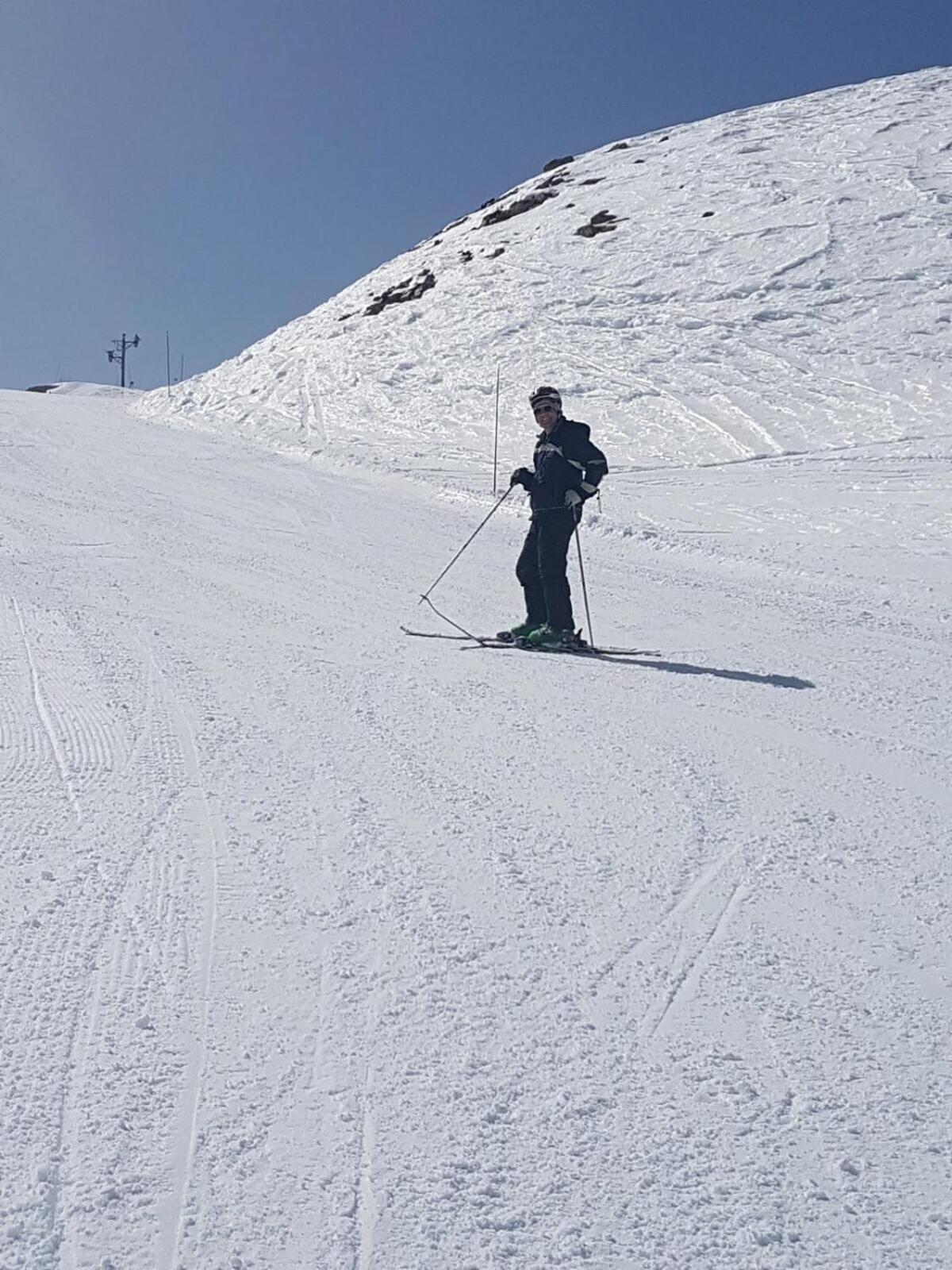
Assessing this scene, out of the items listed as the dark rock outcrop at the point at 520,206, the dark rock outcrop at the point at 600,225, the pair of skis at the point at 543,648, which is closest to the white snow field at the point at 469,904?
the pair of skis at the point at 543,648

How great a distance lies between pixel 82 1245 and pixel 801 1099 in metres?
1.77

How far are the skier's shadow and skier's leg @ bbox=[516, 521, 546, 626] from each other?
33.8 inches

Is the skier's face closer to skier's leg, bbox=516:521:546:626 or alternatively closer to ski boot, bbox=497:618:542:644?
skier's leg, bbox=516:521:546:626

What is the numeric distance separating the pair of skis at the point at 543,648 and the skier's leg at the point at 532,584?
1.22 feet

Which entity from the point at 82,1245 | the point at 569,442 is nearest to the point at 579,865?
the point at 82,1245

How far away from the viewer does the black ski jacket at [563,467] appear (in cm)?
838

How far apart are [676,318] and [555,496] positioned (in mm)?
22184

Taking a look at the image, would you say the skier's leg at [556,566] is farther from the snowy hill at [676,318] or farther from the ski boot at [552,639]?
the snowy hill at [676,318]

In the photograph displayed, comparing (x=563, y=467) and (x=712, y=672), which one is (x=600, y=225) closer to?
(x=563, y=467)

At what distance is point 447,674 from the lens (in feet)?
24.3

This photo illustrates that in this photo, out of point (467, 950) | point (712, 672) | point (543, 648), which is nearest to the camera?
point (467, 950)

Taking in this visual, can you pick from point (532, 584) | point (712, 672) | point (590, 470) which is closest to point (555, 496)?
point (590, 470)

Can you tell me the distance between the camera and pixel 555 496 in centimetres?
849

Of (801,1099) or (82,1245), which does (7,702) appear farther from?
(801,1099)
